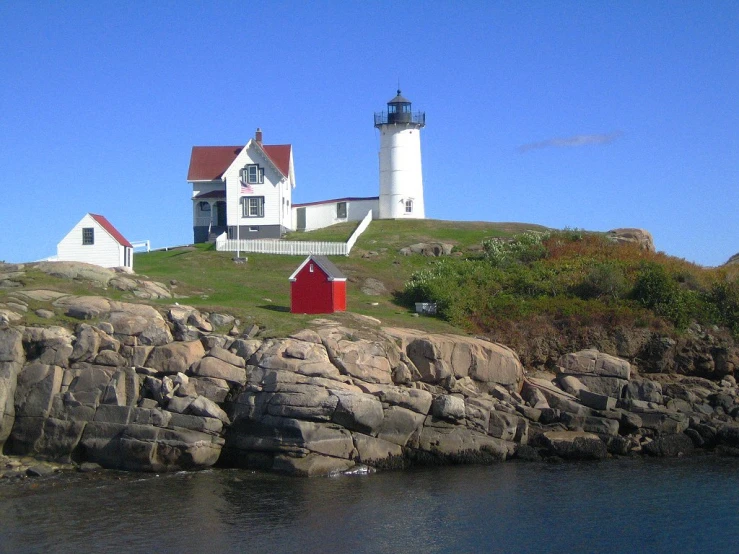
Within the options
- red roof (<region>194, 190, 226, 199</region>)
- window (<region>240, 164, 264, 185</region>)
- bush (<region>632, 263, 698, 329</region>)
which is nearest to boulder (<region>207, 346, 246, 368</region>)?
bush (<region>632, 263, 698, 329</region>)

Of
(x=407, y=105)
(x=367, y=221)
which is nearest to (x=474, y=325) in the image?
(x=367, y=221)

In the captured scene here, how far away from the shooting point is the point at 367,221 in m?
54.7

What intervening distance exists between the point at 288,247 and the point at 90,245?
1185 centimetres

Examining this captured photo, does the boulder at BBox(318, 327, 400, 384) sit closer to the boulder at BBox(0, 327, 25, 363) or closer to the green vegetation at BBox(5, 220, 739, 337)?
the green vegetation at BBox(5, 220, 739, 337)

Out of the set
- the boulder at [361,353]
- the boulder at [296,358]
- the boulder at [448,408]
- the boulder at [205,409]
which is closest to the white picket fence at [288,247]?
the boulder at [361,353]

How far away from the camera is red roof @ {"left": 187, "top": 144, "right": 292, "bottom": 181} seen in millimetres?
54141

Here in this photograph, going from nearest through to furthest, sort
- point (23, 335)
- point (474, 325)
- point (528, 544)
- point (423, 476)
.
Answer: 1. point (528, 544)
2. point (423, 476)
3. point (23, 335)
4. point (474, 325)

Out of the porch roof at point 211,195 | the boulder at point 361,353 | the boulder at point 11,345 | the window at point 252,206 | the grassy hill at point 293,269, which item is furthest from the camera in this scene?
the porch roof at point 211,195

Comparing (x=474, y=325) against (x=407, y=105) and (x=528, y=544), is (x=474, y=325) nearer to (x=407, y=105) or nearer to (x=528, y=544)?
(x=528, y=544)

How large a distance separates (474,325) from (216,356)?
11.6 m

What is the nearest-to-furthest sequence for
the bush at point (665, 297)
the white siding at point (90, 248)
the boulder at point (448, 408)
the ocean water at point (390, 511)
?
the ocean water at point (390, 511)
the boulder at point (448, 408)
the bush at point (665, 297)
the white siding at point (90, 248)

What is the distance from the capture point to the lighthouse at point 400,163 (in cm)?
5781

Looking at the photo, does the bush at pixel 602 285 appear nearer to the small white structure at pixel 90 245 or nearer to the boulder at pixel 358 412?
the boulder at pixel 358 412

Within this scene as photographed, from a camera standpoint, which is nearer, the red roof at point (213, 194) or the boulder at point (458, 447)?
the boulder at point (458, 447)
